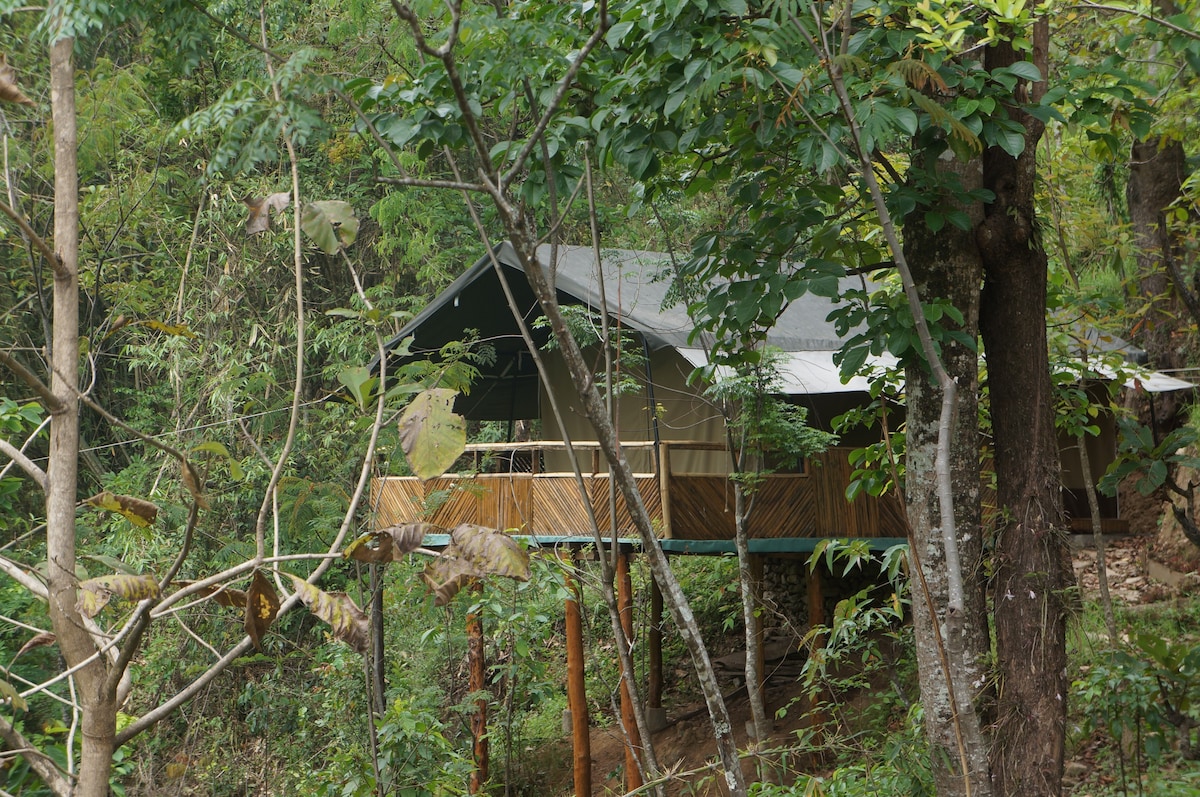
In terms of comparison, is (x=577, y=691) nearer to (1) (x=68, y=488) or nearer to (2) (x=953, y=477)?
(2) (x=953, y=477)

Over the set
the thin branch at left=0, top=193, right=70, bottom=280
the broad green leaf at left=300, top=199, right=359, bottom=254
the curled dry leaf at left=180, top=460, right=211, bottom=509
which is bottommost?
the curled dry leaf at left=180, top=460, right=211, bottom=509

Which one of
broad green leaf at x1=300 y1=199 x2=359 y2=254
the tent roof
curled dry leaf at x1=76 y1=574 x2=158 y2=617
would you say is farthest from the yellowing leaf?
the tent roof

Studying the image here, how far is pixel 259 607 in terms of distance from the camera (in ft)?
5.36

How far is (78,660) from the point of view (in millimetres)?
1663

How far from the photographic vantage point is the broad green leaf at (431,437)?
6.45ft

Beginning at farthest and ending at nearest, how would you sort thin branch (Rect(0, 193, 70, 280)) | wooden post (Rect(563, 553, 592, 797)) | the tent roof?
wooden post (Rect(563, 553, 592, 797))
the tent roof
thin branch (Rect(0, 193, 70, 280))

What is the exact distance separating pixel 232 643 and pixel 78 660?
1187 cm

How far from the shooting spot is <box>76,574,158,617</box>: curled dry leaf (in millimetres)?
1577

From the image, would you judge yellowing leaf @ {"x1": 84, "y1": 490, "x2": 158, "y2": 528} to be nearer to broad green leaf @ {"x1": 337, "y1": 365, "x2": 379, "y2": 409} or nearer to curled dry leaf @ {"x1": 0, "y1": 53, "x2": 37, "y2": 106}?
broad green leaf @ {"x1": 337, "y1": 365, "x2": 379, "y2": 409}

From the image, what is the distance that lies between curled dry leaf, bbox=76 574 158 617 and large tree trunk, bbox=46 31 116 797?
8 cm

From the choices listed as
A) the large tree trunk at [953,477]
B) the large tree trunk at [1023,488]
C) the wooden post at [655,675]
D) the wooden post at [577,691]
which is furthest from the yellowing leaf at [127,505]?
the wooden post at [655,675]

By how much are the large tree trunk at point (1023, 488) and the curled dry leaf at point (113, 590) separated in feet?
10.6

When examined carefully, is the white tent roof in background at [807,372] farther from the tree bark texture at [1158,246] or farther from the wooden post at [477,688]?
the wooden post at [477,688]

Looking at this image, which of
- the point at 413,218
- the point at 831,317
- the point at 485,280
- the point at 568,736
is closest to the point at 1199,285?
the point at 831,317
